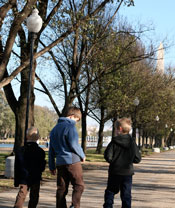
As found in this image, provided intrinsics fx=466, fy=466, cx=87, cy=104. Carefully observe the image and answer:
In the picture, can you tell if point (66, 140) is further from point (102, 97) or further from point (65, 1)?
point (102, 97)

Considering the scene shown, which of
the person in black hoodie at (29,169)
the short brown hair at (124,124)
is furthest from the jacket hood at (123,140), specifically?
the person in black hoodie at (29,169)

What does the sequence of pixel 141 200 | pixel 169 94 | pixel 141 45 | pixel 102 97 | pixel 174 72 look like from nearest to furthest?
pixel 141 200 → pixel 102 97 → pixel 141 45 → pixel 169 94 → pixel 174 72

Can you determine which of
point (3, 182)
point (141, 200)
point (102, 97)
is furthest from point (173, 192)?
point (102, 97)

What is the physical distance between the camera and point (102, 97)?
112 ft

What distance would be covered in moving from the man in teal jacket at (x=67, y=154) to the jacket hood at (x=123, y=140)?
61cm

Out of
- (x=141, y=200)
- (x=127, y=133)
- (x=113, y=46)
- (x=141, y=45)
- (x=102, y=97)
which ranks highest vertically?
(x=141, y=45)

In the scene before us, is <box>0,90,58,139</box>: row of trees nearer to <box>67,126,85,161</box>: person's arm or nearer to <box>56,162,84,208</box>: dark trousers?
<box>56,162,84,208</box>: dark trousers

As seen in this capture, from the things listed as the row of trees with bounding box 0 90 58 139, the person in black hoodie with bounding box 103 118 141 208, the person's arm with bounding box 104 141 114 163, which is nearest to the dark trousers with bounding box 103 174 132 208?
the person in black hoodie with bounding box 103 118 141 208

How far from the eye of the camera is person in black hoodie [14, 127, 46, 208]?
713 centimetres

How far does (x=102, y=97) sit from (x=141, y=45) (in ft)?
19.7

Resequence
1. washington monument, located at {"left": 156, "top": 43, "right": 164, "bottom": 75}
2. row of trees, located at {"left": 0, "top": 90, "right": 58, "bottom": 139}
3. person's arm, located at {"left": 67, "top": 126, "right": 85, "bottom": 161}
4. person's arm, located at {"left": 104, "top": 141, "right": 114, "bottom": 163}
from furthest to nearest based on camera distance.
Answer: row of trees, located at {"left": 0, "top": 90, "right": 58, "bottom": 139} → washington monument, located at {"left": 156, "top": 43, "right": 164, "bottom": 75} → person's arm, located at {"left": 104, "top": 141, "right": 114, "bottom": 163} → person's arm, located at {"left": 67, "top": 126, "right": 85, "bottom": 161}

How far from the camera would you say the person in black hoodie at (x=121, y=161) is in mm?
7152

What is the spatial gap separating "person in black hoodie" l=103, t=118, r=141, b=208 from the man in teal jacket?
50cm

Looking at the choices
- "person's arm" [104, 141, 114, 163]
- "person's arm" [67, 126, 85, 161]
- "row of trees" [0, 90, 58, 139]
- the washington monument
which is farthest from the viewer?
"row of trees" [0, 90, 58, 139]
